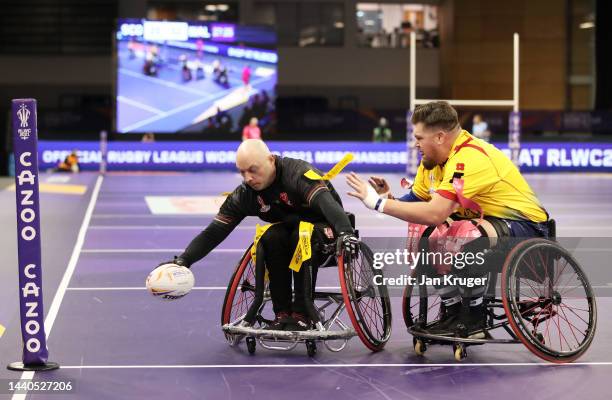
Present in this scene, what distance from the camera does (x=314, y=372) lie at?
6.42 m

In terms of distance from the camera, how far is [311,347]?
6816 millimetres

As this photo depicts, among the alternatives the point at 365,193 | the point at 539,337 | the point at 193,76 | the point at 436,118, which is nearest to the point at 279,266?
the point at 365,193

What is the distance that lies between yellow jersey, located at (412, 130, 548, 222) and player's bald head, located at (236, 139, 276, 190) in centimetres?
103

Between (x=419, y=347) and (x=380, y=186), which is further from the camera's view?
(x=380, y=186)

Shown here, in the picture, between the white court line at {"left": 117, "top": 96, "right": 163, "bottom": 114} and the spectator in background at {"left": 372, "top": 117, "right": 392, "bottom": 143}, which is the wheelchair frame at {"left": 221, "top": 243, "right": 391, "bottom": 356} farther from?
the spectator in background at {"left": 372, "top": 117, "right": 392, "bottom": 143}

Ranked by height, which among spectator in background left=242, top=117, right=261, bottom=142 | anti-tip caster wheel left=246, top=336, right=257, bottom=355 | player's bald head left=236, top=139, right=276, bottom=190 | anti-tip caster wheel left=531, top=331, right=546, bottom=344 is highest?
player's bald head left=236, top=139, right=276, bottom=190

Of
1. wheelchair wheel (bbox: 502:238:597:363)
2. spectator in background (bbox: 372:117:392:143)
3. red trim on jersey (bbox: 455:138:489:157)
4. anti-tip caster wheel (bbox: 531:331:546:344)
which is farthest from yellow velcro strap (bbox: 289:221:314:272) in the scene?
spectator in background (bbox: 372:117:392:143)

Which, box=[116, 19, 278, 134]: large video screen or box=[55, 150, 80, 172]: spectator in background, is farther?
box=[116, 19, 278, 134]: large video screen

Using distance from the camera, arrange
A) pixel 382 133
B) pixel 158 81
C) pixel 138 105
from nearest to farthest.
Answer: pixel 158 81 < pixel 138 105 < pixel 382 133

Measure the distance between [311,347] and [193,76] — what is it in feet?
89.4

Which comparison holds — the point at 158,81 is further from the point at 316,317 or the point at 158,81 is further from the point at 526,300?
the point at 526,300

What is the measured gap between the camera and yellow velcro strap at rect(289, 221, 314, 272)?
6723 millimetres

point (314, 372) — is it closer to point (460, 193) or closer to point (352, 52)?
point (460, 193)

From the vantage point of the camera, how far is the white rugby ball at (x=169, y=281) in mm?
6766
